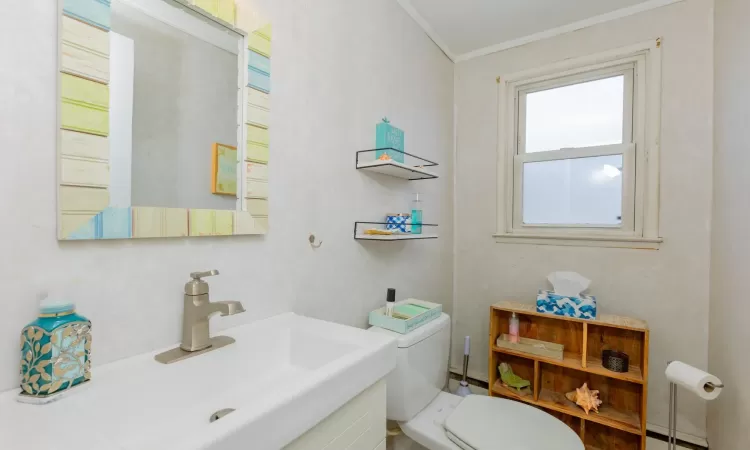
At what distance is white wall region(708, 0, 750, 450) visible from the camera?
4.14 ft

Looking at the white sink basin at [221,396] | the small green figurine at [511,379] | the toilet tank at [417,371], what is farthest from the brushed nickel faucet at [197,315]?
the small green figurine at [511,379]

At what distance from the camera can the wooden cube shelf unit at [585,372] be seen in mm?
1681

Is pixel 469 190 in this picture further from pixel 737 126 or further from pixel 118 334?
pixel 118 334

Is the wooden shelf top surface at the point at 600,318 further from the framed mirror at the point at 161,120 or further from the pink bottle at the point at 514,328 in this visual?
the framed mirror at the point at 161,120

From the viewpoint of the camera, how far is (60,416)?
22.5 inches

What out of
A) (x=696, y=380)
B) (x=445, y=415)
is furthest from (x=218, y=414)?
(x=696, y=380)

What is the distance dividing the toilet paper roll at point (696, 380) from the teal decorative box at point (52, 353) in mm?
1880

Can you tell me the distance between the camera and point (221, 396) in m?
0.83

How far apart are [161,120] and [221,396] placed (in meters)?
0.69

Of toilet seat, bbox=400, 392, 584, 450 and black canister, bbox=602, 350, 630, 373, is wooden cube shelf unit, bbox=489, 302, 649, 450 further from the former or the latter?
toilet seat, bbox=400, 392, 584, 450

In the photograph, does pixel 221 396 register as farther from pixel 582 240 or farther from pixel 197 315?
pixel 582 240

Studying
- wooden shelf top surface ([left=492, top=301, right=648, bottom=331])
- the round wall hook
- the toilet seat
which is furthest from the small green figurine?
the round wall hook

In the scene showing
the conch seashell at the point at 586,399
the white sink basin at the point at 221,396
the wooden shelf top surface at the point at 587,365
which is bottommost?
the conch seashell at the point at 586,399

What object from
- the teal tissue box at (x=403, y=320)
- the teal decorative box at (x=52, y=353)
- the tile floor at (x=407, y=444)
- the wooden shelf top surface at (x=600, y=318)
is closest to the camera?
the teal decorative box at (x=52, y=353)
